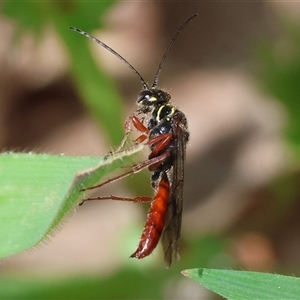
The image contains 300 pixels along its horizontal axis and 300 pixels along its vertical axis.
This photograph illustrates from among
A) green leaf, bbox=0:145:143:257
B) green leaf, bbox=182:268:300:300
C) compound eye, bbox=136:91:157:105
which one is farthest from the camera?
compound eye, bbox=136:91:157:105

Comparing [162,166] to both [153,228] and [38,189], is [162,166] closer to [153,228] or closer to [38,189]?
[153,228]

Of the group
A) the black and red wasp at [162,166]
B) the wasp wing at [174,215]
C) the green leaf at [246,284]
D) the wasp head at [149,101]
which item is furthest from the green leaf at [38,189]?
the wasp head at [149,101]

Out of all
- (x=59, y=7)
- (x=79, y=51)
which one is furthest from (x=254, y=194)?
(x=59, y=7)

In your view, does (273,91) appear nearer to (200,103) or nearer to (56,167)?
(200,103)

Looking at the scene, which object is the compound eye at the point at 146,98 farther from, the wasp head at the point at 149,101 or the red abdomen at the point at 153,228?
the red abdomen at the point at 153,228

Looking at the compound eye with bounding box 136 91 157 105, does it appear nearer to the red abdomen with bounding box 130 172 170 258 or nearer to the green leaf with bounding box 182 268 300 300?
the red abdomen with bounding box 130 172 170 258

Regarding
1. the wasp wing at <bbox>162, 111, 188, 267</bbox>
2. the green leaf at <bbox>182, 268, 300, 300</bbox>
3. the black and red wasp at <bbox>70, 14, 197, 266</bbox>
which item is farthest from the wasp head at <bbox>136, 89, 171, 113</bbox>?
the green leaf at <bbox>182, 268, 300, 300</bbox>
